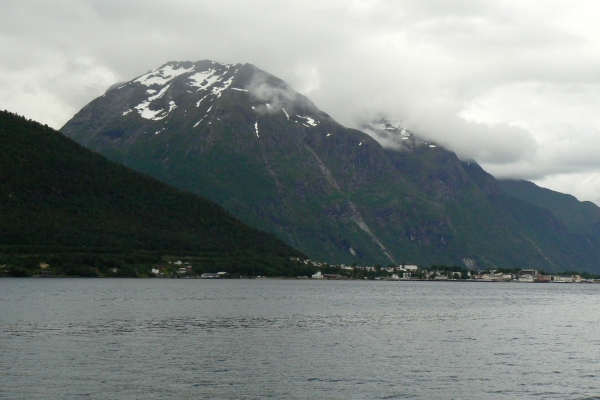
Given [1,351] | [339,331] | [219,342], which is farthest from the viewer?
[339,331]

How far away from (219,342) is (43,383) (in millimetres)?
27098

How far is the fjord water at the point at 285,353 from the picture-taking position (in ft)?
193

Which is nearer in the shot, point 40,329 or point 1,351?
point 1,351

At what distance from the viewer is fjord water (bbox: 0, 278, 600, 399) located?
58.9 metres

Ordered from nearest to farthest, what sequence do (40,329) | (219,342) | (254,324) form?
1. (219,342)
2. (40,329)
3. (254,324)

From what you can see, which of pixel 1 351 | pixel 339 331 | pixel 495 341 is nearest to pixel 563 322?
pixel 495 341

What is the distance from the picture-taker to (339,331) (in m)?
96.8

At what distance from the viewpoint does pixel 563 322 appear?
120 metres

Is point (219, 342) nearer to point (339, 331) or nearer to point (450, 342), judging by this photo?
point (339, 331)

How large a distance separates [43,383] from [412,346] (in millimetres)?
40312

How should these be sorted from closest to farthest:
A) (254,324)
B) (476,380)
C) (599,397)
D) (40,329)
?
(599,397) < (476,380) < (40,329) < (254,324)

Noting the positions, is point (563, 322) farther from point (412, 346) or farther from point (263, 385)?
point (263, 385)

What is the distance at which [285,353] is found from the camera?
250 ft

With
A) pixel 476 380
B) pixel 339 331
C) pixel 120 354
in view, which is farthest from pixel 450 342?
pixel 120 354
